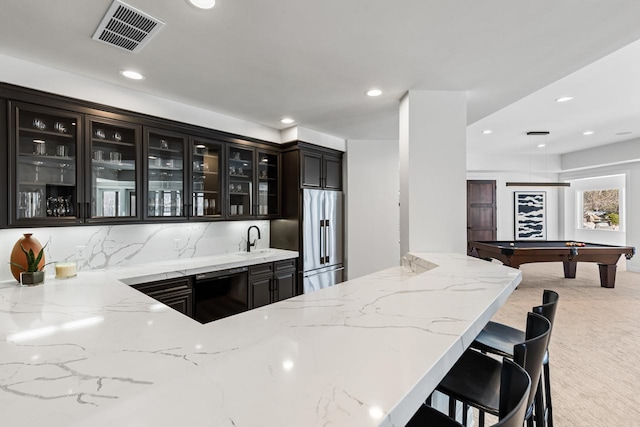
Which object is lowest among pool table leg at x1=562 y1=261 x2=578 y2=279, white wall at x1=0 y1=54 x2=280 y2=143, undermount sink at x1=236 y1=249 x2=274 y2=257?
pool table leg at x1=562 y1=261 x2=578 y2=279

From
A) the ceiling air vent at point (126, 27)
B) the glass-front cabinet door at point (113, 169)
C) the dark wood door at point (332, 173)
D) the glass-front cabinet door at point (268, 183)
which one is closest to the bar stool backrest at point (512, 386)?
the ceiling air vent at point (126, 27)

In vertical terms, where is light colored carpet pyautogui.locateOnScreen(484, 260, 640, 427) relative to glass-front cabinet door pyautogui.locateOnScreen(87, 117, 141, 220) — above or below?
below

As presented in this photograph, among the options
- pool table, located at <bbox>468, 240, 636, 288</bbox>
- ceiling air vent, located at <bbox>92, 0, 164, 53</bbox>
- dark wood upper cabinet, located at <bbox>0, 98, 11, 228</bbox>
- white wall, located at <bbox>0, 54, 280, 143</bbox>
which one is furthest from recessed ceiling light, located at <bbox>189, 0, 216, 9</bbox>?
pool table, located at <bbox>468, 240, 636, 288</bbox>

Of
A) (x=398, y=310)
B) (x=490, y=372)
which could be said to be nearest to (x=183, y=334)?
(x=398, y=310)

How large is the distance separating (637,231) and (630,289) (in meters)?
2.29

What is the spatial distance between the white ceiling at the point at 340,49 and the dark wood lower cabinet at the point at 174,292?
5.94ft

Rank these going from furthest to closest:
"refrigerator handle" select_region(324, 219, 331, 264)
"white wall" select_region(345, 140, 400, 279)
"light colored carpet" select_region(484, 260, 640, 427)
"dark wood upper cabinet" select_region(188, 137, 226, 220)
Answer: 1. "white wall" select_region(345, 140, 400, 279)
2. "refrigerator handle" select_region(324, 219, 331, 264)
3. "dark wood upper cabinet" select_region(188, 137, 226, 220)
4. "light colored carpet" select_region(484, 260, 640, 427)

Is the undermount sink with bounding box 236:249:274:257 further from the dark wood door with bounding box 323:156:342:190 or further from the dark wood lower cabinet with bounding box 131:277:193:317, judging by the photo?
the dark wood door with bounding box 323:156:342:190

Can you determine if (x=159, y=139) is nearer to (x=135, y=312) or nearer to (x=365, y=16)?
(x=135, y=312)

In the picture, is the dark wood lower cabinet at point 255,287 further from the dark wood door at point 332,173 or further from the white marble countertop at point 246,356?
the dark wood door at point 332,173

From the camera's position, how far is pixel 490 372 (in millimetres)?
1423

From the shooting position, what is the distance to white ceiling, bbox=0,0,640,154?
1.77 m

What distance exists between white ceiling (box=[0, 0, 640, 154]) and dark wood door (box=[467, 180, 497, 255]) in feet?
16.4

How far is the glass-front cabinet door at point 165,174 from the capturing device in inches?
121
